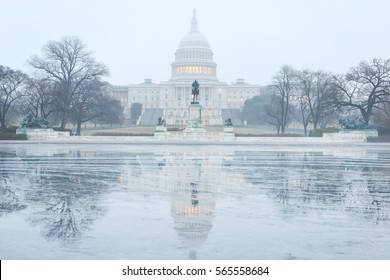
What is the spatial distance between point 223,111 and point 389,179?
14772 centimetres

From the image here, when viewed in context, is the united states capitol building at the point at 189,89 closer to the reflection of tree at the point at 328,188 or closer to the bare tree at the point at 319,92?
the bare tree at the point at 319,92

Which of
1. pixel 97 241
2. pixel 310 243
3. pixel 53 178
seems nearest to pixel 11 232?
pixel 97 241

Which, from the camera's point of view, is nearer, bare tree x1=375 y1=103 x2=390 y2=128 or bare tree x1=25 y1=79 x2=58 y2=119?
bare tree x1=25 y1=79 x2=58 y2=119

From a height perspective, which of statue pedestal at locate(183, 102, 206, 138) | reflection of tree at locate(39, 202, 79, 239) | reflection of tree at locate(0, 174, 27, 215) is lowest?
reflection of tree at locate(39, 202, 79, 239)

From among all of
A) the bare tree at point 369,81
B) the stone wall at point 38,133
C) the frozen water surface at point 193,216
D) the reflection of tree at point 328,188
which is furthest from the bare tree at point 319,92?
the frozen water surface at point 193,216

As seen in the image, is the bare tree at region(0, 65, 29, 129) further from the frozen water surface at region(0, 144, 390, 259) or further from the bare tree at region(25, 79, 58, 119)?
the frozen water surface at region(0, 144, 390, 259)

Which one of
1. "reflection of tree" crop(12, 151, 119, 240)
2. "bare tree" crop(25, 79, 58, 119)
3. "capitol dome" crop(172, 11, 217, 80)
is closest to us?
"reflection of tree" crop(12, 151, 119, 240)

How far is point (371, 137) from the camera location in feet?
182

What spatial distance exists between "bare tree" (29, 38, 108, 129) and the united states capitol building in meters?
102

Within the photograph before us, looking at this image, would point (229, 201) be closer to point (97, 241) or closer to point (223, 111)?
point (97, 241)

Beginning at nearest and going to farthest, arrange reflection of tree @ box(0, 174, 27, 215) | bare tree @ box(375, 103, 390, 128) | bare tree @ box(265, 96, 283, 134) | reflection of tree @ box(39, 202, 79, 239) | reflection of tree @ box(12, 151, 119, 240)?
reflection of tree @ box(39, 202, 79, 239), reflection of tree @ box(12, 151, 119, 240), reflection of tree @ box(0, 174, 27, 215), bare tree @ box(375, 103, 390, 128), bare tree @ box(265, 96, 283, 134)

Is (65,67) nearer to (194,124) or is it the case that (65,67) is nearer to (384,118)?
(194,124)

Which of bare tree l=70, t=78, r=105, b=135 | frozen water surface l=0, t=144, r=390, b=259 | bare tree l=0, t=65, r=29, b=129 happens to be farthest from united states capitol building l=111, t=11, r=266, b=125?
frozen water surface l=0, t=144, r=390, b=259

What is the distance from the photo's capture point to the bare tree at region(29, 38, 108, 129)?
197 ft
